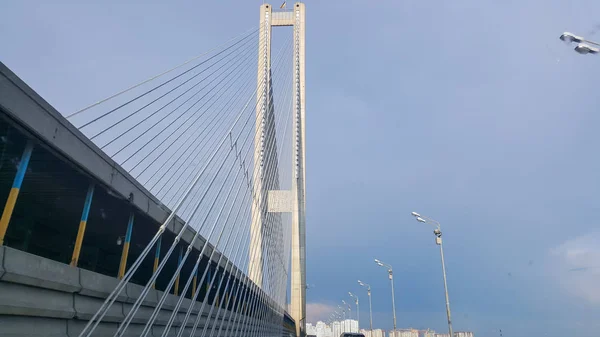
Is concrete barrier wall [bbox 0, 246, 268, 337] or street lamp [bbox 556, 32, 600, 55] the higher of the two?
street lamp [bbox 556, 32, 600, 55]

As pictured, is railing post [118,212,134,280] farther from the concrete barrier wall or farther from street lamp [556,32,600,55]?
street lamp [556,32,600,55]

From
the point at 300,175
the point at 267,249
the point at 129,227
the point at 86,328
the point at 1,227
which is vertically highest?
the point at 300,175

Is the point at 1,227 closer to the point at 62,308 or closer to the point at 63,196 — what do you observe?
the point at 62,308

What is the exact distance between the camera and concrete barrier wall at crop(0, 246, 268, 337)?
3.88m

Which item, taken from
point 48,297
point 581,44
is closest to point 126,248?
point 48,297

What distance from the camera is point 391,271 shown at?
117 ft

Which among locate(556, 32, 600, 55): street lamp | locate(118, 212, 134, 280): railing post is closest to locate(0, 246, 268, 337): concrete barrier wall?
locate(118, 212, 134, 280): railing post

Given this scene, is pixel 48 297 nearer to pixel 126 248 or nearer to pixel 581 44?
pixel 126 248

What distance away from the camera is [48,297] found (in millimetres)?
4391

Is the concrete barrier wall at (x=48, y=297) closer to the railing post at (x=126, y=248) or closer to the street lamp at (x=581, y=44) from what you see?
the railing post at (x=126, y=248)

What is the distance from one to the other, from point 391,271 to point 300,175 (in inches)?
527

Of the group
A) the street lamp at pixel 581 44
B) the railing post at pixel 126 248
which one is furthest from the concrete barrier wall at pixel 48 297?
the street lamp at pixel 581 44

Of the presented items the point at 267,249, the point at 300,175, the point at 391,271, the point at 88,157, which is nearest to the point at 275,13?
the point at 300,175

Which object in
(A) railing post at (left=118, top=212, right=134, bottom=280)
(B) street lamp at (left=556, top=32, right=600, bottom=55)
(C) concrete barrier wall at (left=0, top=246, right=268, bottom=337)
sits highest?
(B) street lamp at (left=556, top=32, right=600, bottom=55)
